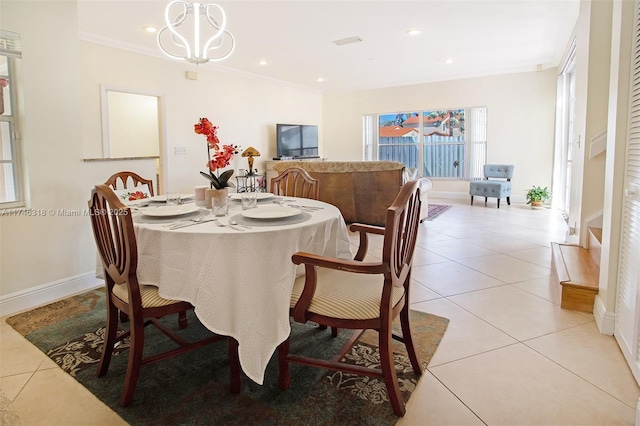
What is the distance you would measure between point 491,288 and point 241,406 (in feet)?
7.06

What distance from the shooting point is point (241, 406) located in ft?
5.39

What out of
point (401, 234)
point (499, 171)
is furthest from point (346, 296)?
point (499, 171)

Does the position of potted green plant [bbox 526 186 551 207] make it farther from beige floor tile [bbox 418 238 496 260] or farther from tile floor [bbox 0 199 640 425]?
tile floor [bbox 0 199 640 425]

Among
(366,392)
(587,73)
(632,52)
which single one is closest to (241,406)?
(366,392)

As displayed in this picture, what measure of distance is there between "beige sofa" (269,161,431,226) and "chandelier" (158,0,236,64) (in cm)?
189

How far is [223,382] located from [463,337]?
1322 millimetres

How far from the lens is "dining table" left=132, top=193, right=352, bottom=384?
1.56 meters

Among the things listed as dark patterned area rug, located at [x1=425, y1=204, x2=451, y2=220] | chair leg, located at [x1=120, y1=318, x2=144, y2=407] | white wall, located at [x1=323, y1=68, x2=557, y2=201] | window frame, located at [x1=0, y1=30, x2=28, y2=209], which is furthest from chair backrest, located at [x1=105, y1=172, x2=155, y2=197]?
white wall, located at [x1=323, y1=68, x2=557, y2=201]

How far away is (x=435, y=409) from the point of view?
162 centimetres

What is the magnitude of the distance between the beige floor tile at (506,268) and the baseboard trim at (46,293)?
3.22 metres

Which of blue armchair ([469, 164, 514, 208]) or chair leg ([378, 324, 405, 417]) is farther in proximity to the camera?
blue armchair ([469, 164, 514, 208])

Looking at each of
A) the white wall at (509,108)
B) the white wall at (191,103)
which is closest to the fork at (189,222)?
the white wall at (191,103)

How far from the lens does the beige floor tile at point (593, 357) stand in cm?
175

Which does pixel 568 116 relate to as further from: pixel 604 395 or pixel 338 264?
pixel 338 264
